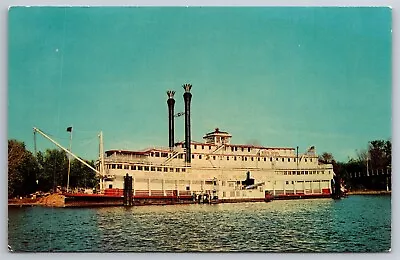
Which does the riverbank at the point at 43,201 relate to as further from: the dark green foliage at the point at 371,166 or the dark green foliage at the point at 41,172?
the dark green foliage at the point at 371,166

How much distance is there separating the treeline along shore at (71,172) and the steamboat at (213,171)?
6 cm

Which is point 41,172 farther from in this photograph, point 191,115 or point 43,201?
point 191,115

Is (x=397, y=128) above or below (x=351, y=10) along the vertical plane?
below

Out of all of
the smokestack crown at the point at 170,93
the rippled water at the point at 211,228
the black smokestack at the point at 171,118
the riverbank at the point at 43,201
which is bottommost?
the rippled water at the point at 211,228

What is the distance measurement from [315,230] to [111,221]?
27.1 inches

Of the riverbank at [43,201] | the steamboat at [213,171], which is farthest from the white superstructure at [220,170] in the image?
the riverbank at [43,201]

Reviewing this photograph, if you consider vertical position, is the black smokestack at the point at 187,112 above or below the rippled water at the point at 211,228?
above

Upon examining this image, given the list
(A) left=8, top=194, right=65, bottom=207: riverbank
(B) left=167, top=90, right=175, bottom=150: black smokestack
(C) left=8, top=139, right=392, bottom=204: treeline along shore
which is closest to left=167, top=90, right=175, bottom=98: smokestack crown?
(B) left=167, top=90, right=175, bottom=150: black smokestack

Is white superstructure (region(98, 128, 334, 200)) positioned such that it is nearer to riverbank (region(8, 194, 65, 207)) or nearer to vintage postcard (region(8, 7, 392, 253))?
vintage postcard (region(8, 7, 392, 253))

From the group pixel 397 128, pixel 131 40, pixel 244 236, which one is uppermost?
pixel 131 40

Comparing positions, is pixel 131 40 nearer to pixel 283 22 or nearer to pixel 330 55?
pixel 283 22

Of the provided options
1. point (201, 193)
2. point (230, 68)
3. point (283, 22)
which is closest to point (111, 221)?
point (201, 193)

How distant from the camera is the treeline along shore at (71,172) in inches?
93.9

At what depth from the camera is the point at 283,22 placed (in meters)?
2.40
